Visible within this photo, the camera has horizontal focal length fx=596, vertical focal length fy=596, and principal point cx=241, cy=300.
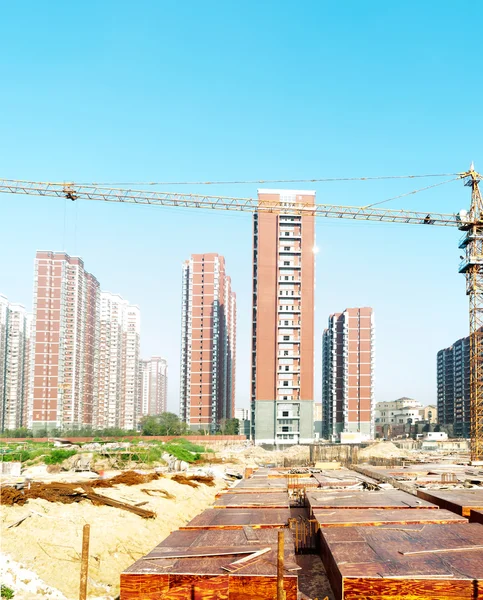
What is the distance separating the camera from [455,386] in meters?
126

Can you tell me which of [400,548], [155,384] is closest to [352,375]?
[400,548]

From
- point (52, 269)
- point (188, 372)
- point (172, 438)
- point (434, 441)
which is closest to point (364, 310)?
point (434, 441)

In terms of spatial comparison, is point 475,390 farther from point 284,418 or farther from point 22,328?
point 22,328

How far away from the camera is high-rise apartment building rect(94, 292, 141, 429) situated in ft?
331

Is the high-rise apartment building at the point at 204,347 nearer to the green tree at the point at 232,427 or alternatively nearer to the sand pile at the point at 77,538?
the green tree at the point at 232,427

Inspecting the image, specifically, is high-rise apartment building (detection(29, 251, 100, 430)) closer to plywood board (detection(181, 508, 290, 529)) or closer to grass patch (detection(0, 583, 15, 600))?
plywood board (detection(181, 508, 290, 529))

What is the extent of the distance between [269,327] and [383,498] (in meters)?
59.3

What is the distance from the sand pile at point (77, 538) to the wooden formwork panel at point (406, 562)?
17.9 feet

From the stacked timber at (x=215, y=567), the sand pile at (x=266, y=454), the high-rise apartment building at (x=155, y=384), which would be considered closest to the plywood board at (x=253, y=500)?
the stacked timber at (x=215, y=567)

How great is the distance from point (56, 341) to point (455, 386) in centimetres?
8416

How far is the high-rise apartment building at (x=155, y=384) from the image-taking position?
16462 centimetres

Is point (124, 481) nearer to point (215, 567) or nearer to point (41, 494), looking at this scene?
point (41, 494)

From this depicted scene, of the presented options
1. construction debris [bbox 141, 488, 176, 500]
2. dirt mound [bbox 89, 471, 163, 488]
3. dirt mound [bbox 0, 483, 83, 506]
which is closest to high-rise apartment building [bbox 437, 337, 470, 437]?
dirt mound [bbox 89, 471, 163, 488]

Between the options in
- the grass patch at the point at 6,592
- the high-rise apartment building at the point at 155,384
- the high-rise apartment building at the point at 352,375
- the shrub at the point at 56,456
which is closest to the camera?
the grass patch at the point at 6,592
